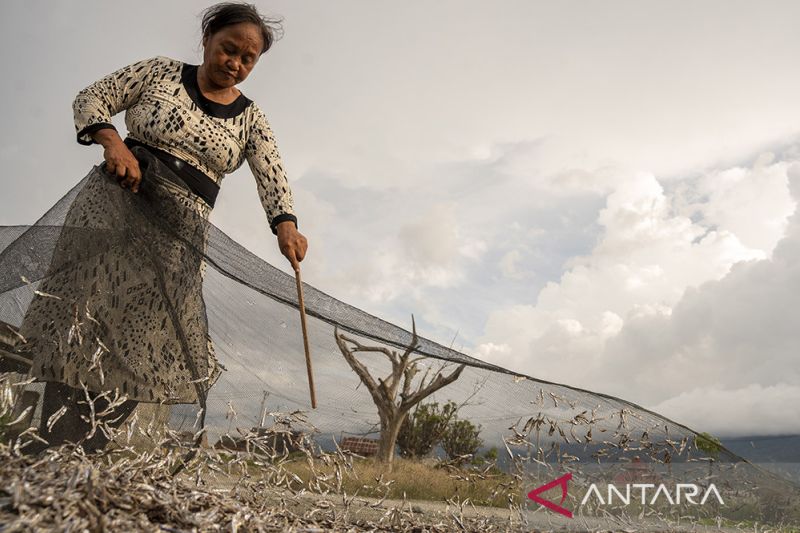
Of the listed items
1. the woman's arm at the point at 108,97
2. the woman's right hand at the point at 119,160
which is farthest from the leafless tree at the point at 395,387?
the woman's arm at the point at 108,97

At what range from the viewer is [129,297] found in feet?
10.1

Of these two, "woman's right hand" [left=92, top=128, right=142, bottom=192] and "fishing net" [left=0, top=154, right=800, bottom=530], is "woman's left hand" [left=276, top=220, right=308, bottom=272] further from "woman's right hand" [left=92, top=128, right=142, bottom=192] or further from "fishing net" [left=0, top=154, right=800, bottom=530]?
"woman's right hand" [left=92, top=128, right=142, bottom=192]

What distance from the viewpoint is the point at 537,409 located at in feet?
10.9

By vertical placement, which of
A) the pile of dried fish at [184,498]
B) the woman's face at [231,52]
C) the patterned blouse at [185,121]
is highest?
the woman's face at [231,52]

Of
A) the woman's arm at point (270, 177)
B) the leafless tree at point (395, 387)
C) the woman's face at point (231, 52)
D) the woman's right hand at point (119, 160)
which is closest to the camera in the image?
the woman's right hand at point (119, 160)

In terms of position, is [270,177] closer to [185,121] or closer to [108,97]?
[185,121]

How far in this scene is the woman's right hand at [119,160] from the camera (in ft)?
10.1

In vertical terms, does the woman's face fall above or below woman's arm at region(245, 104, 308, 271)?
above

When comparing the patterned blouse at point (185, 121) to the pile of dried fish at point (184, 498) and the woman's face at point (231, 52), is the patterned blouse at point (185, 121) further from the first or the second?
the pile of dried fish at point (184, 498)

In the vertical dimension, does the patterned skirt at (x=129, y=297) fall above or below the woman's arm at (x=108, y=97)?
below

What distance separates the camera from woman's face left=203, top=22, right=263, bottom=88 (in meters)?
3.36

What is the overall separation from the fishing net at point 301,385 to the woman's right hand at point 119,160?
0.29ft

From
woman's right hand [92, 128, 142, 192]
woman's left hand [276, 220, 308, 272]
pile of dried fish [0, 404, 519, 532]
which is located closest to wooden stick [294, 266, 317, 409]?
woman's left hand [276, 220, 308, 272]

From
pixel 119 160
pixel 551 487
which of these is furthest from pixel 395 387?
pixel 119 160
